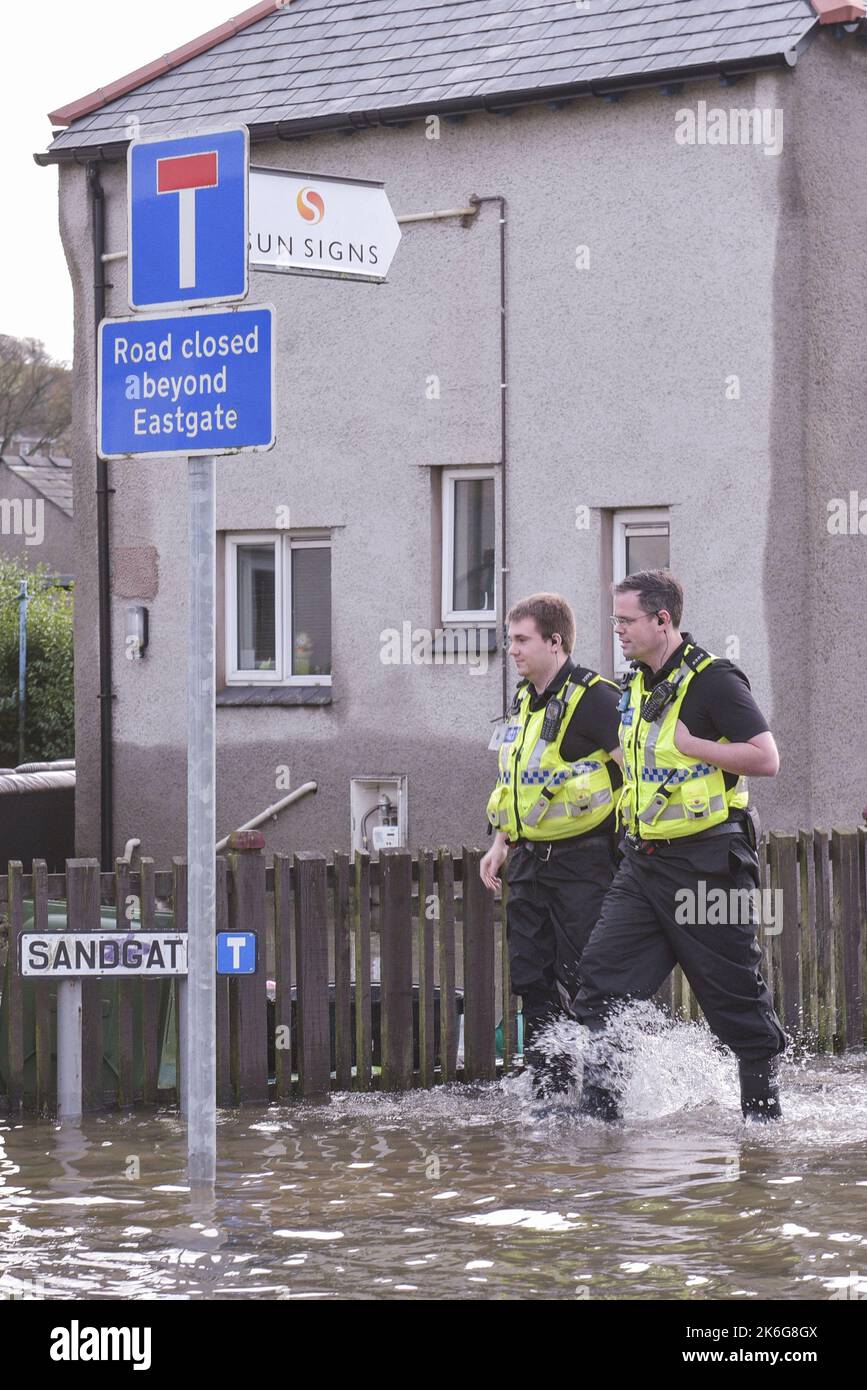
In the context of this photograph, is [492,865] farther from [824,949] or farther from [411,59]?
[411,59]

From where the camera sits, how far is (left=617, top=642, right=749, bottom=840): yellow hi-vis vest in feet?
24.1

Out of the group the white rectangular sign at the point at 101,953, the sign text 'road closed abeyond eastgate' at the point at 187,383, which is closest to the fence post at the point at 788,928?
the white rectangular sign at the point at 101,953

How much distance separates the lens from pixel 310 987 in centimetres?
845

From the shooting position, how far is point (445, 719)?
15.5 metres

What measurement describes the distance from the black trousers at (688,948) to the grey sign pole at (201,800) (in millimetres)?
1910

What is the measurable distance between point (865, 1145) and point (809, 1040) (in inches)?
77.5

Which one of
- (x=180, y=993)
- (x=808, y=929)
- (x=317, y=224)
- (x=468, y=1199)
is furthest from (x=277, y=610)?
(x=468, y=1199)

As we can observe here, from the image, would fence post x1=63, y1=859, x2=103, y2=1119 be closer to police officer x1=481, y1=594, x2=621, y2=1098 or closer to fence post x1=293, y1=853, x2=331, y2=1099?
fence post x1=293, y1=853, x2=331, y2=1099

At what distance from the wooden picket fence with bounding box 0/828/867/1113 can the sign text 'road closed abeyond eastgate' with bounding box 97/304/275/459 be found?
241 cm

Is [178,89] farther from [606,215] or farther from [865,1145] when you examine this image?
[865,1145]

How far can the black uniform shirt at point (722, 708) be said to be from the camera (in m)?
7.24

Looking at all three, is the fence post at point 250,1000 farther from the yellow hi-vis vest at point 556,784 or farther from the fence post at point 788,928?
the fence post at point 788,928

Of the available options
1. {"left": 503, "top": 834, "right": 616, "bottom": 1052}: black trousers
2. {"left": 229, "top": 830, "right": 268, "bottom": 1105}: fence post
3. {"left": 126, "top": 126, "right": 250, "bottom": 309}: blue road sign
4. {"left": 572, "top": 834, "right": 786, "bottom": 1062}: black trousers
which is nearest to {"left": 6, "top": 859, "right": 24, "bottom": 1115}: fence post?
{"left": 229, "top": 830, "right": 268, "bottom": 1105}: fence post
